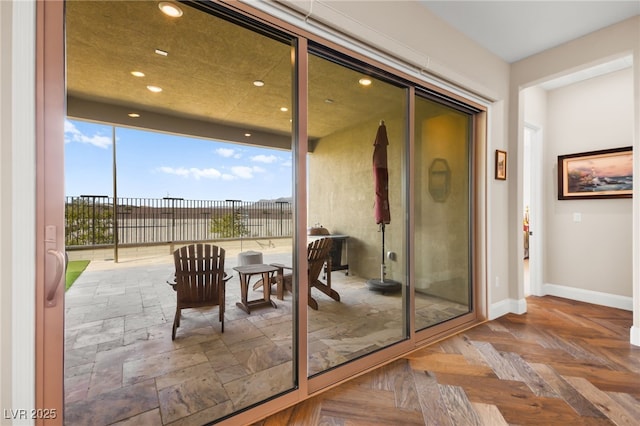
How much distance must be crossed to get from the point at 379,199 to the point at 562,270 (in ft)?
10.8

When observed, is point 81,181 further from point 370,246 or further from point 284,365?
point 370,246

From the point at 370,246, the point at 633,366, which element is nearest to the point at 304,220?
the point at 370,246

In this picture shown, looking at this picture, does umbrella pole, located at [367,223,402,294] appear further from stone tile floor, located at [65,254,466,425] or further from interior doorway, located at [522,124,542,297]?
interior doorway, located at [522,124,542,297]

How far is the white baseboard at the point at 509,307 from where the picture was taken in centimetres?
315

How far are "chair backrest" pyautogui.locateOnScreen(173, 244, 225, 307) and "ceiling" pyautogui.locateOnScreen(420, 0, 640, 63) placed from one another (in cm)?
267

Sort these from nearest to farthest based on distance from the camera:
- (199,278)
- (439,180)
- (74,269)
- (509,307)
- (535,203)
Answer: (74,269)
(199,278)
(439,180)
(509,307)
(535,203)

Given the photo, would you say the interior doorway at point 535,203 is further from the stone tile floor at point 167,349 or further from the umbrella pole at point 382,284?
the stone tile floor at point 167,349

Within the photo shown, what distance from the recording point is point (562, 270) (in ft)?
12.7

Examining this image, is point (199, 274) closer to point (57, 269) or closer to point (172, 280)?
point (172, 280)

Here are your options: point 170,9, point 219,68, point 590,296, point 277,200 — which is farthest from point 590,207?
point 170,9

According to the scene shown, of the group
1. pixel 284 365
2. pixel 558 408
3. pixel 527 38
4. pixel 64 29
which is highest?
pixel 527 38

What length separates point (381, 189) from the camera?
99.6 inches

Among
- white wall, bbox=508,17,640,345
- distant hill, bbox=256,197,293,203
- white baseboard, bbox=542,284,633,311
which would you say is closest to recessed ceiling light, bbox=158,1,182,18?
distant hill, bbox=256,197,293,203

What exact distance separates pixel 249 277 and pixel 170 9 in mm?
1831
